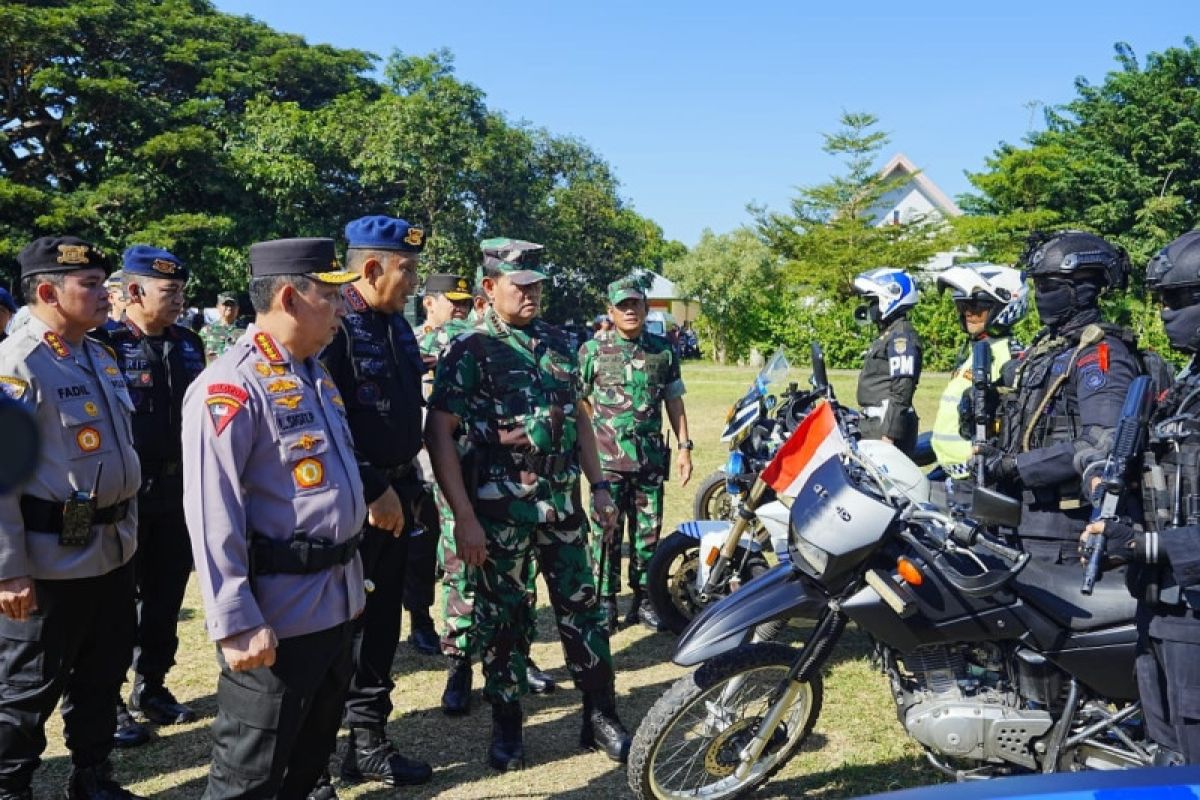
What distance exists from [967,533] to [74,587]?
9.58 ft

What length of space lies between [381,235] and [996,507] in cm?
237

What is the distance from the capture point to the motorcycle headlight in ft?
10.2

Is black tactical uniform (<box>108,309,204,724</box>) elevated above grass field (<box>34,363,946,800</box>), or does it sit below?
above

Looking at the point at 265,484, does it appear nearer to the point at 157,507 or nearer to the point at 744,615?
the point at 744,615

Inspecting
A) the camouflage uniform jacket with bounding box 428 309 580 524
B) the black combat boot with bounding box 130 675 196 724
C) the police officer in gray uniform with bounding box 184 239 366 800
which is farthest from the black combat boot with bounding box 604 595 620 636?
the police officer in gray uniform with bounding box 184 239 366 800

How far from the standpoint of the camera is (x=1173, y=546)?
2.48 m

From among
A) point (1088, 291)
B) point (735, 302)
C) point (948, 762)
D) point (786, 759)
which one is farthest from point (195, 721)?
point (735, 302)

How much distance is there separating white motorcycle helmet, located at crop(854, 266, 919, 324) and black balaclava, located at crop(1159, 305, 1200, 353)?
295 centimetres

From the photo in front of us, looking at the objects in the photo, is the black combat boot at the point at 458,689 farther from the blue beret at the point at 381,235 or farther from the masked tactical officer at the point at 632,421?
the blue beret at the point at 381,235

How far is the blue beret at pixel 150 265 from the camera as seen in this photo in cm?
430

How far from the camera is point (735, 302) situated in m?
38.1

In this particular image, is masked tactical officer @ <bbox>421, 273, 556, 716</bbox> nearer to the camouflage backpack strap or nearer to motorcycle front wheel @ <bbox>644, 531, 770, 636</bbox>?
motorcycle front wheel @ <bbox>644, 531, 770, 636</bbox>

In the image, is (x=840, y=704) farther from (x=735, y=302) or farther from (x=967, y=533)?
(x=735, y=302)

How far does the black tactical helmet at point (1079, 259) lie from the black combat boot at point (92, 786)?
402 cm
